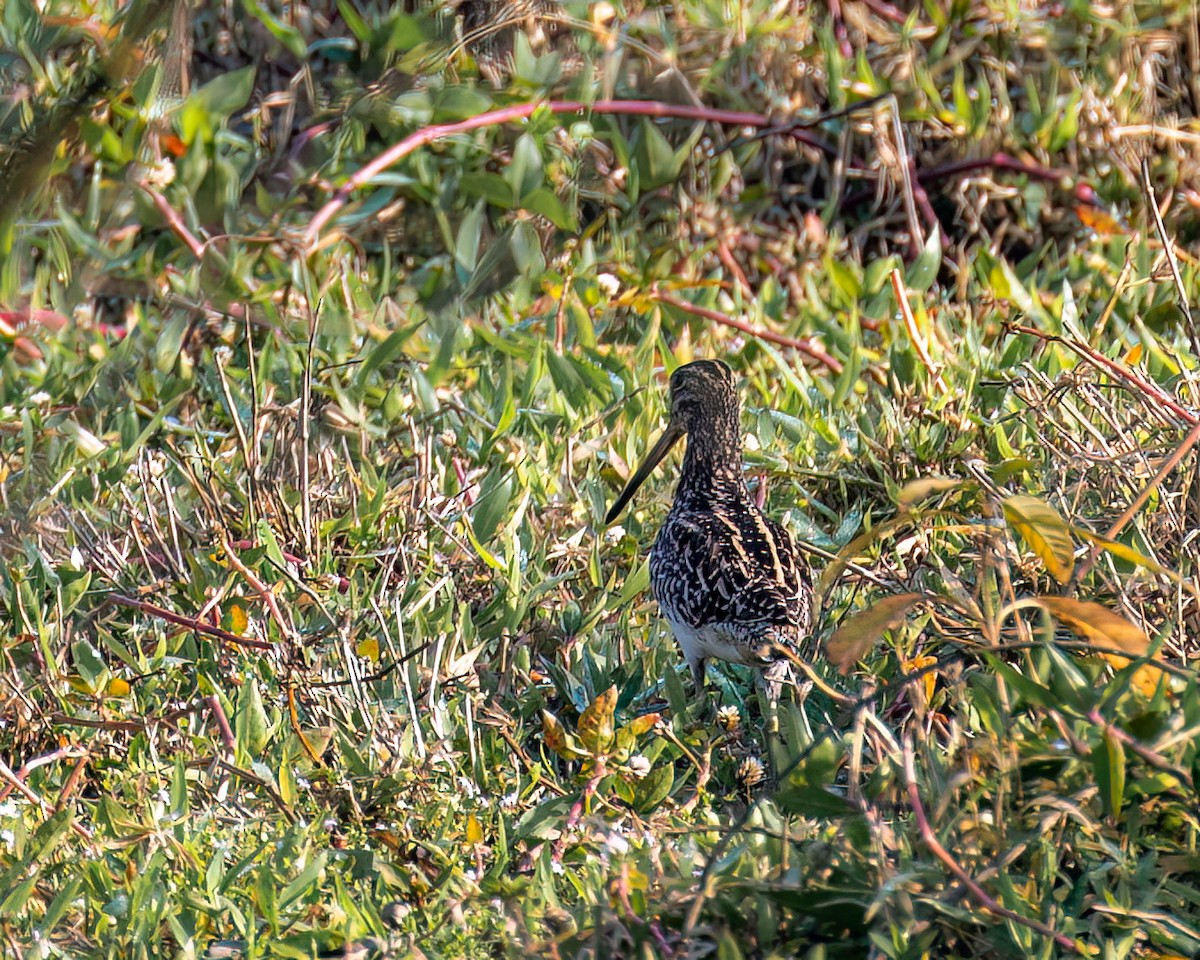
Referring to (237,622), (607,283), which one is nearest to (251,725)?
(237,622)

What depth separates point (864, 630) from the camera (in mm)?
2607

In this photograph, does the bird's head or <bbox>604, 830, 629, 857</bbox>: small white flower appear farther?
the bird's head

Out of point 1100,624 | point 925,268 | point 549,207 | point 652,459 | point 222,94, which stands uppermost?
point 222,94

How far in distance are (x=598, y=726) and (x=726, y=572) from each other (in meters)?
0.74

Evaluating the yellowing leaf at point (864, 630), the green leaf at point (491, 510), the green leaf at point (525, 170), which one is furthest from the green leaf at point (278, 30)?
the yellowing leaf at point (864, 630)

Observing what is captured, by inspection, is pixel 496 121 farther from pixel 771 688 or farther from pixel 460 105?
pixel 771 688

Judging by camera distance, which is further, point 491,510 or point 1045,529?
point 491,510

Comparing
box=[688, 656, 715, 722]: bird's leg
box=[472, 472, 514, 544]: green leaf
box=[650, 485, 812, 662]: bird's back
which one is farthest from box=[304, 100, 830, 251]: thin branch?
box=[688, 656, 715, 722]: bird's leg

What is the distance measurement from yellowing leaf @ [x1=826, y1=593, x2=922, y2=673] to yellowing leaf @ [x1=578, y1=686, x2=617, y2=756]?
2.46 feet

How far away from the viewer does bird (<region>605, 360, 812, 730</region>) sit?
3.78m

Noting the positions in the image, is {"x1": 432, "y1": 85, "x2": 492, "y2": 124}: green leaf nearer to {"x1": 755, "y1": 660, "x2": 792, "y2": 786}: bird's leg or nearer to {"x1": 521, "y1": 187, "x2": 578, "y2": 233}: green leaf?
{"x1": 521, "y1": 187, "x2": 578, "y2": 233}: green leaf

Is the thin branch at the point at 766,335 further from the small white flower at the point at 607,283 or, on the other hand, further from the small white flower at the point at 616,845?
the small white flower at the point at 616,845

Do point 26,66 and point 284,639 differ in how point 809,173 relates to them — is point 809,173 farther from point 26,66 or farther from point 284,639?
point 26,66

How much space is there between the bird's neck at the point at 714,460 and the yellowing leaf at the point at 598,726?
1.25 meters
